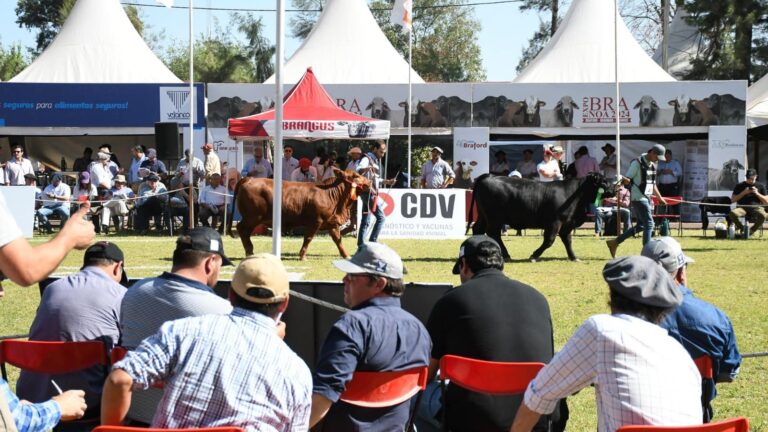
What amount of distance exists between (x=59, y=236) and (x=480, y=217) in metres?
14.2

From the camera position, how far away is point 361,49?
98.0 feet

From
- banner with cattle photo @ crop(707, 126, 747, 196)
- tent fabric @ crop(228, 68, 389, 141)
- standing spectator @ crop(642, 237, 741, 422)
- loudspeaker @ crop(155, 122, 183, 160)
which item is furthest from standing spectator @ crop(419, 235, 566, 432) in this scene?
banner with cattle photo @ crop(707, 126, 747, 196)

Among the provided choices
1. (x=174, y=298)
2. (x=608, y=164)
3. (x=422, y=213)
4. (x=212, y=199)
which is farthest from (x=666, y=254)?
(x=608, y=164)

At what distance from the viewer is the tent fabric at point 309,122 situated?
73.1 ft

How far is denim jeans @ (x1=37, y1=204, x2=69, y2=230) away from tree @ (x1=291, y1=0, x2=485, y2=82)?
51.4 metres

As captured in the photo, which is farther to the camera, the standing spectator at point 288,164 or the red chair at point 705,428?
the standing spectator at point 288,164

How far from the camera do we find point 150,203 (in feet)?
78.4

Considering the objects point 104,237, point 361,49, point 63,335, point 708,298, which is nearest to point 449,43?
point 361,49

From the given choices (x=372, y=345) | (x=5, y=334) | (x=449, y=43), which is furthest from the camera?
(x=449, y=43)

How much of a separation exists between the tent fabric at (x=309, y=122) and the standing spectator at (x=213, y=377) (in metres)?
18.4

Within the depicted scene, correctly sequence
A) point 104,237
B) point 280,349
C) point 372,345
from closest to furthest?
1. point 280,349
2. point 372,345
3. point 104,237

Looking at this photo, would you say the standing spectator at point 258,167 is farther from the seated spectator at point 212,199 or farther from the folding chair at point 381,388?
the folding chair at point 381,388

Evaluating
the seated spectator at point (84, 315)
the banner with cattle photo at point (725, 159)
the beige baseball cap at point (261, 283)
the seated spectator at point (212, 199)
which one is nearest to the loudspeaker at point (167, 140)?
the seated spectator at point (212, 199)

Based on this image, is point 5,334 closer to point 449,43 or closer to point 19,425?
point 19,425
